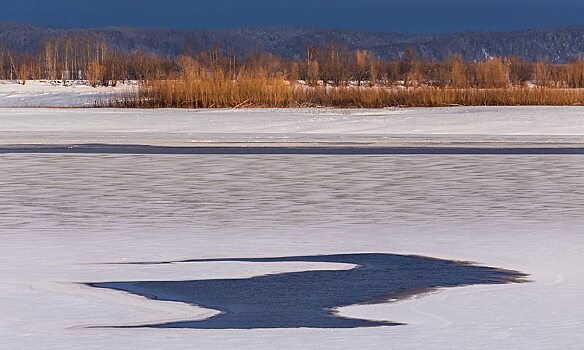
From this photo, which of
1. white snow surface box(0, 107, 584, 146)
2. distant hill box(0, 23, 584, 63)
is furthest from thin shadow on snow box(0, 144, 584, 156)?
distant hill box(0, 23, 584, 63)

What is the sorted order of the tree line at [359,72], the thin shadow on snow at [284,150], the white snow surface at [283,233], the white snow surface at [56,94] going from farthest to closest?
the tree line at [359,72] < the white snow surface at [56,94] < the thin shadow on snow at [284,150] < the white snow surface at [283,233]

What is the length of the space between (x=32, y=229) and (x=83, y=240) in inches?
26.7

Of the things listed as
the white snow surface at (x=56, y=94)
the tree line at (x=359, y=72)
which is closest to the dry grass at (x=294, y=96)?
the tree line at (x=359, y=72)

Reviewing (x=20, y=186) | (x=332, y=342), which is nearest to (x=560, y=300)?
(x=332, y=342)

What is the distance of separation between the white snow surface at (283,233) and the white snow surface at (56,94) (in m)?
12.3

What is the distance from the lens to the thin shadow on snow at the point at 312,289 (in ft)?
19.4

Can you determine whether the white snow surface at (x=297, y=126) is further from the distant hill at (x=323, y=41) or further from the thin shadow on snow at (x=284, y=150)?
the distant hill at (x=323, y=41)

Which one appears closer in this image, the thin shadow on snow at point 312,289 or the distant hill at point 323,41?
the thin shadow on snow at point 312,289

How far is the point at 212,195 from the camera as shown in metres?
11.4

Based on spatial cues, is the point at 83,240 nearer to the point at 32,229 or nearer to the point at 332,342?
the point at 32,229

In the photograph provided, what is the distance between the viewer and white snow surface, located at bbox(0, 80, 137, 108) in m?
31.0

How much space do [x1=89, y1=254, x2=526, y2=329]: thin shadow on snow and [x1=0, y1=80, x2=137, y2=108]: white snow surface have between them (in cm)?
2278

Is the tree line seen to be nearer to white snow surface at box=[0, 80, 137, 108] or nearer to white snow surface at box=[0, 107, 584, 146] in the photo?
white snow surface at box=[0, 80, 137, 108]

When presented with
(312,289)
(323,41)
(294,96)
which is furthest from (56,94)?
(323,41)
